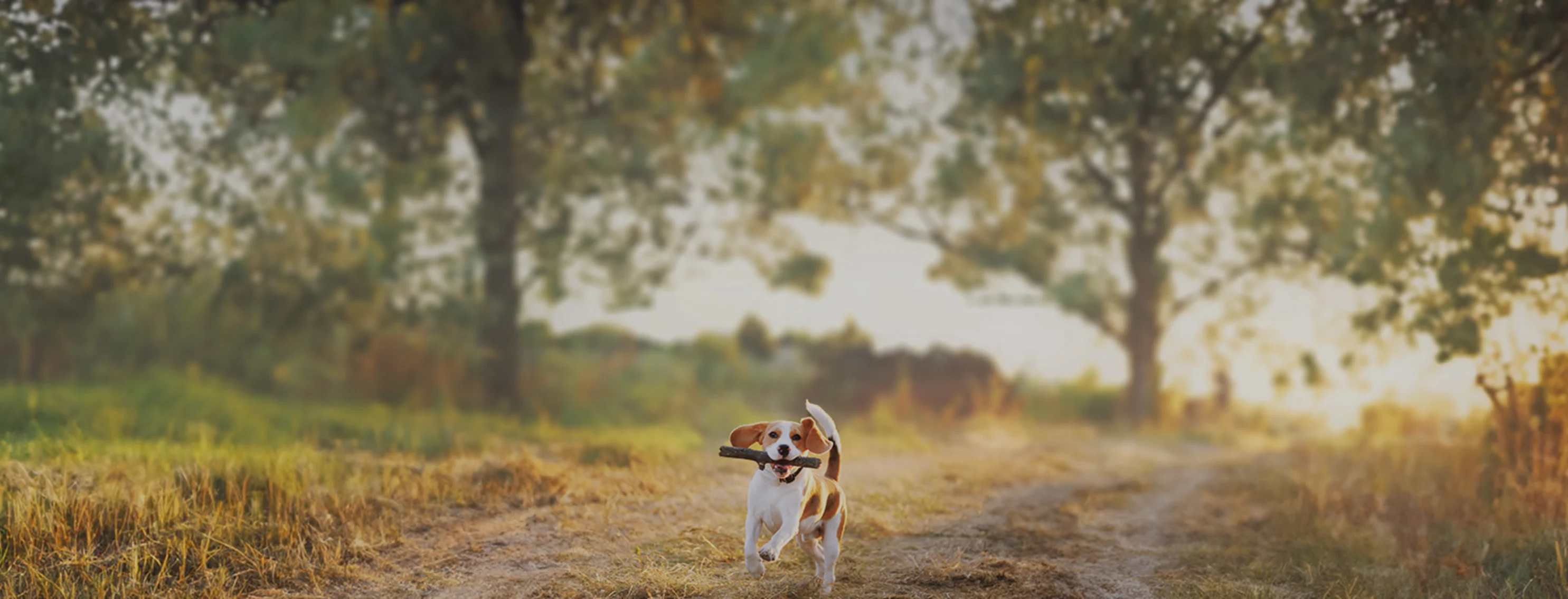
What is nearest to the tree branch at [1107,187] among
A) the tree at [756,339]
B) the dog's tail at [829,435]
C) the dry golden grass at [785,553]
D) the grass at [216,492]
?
the tree at [756,339]

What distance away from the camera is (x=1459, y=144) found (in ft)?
37.4

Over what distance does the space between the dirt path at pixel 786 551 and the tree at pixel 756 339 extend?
1312 centimetres

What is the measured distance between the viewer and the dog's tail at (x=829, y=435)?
6098 millimetres

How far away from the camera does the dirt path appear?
6.50 metres

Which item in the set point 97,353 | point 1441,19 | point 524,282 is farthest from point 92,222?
point 1441,19

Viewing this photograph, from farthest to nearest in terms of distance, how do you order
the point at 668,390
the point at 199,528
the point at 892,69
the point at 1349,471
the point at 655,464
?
the point at 892,69, the point at 668,390, the point at 1349,471, the point at 655,464, the point at 199,528

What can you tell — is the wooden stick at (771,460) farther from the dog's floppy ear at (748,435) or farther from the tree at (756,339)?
the tree at (756,339)

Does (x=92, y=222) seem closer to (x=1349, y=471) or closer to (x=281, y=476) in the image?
(x=281, y=476)

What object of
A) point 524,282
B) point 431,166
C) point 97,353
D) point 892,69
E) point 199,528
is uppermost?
point 892,69

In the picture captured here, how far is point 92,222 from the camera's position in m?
13.8

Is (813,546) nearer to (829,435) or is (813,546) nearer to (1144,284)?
(829,435)

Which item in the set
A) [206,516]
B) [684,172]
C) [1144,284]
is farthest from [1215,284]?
[206,516]

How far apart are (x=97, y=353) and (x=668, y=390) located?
27.0 ft

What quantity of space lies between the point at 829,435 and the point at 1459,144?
8.42 metres
